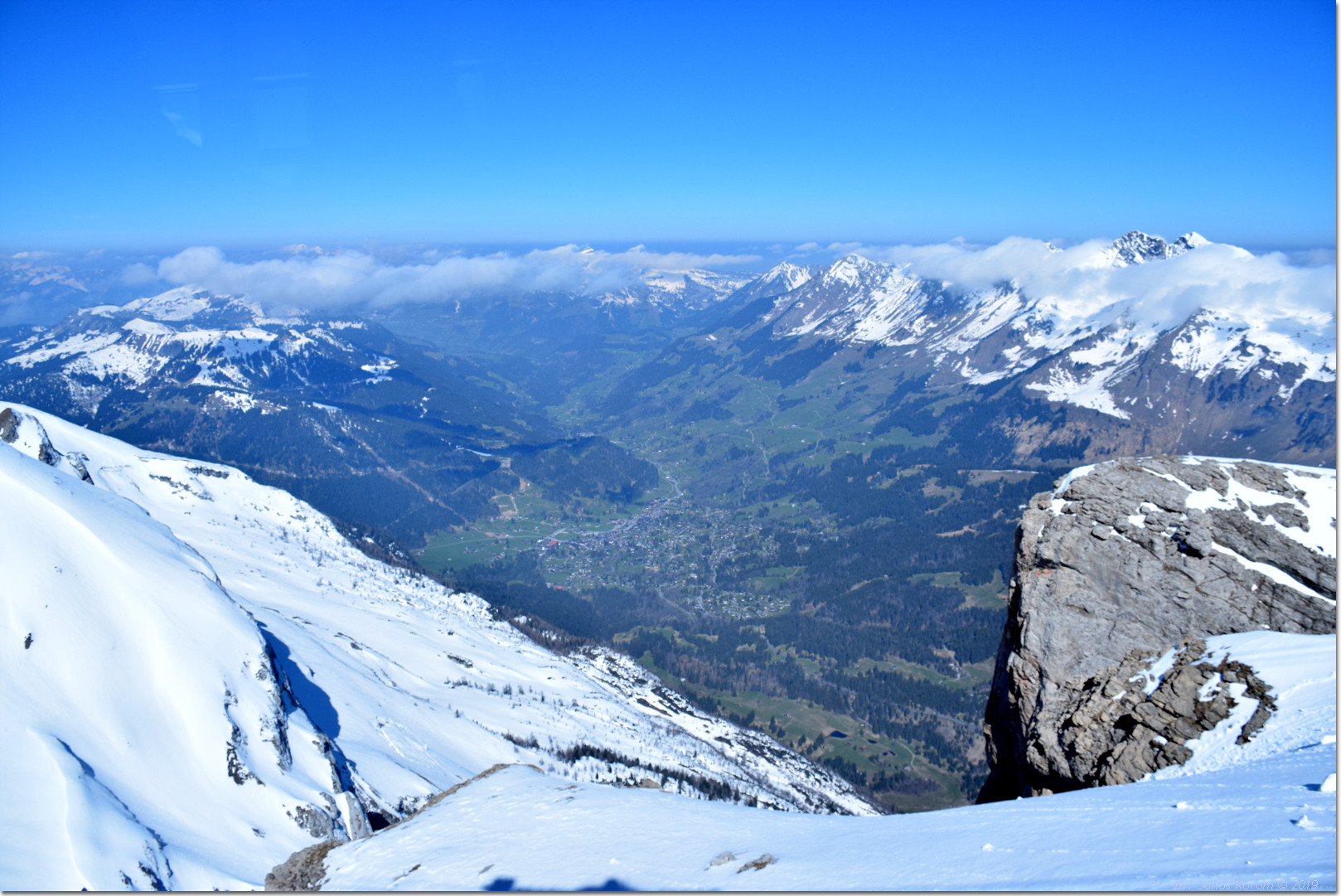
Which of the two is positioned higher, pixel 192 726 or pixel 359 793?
pixel 192 726

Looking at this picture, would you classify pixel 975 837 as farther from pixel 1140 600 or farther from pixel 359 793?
pixel 359 793

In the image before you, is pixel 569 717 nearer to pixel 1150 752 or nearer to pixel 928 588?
pixel 1150 752

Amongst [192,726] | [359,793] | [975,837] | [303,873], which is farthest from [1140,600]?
[359,793]

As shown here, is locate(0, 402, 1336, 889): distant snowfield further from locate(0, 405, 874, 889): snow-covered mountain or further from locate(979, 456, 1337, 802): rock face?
locate(979, 456, 1337, 802): rock face

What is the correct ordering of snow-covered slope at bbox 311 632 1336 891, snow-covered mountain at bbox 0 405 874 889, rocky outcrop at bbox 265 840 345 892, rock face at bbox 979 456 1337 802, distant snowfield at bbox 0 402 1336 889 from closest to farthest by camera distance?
snow-covered slope at bbox 311 632 1336 891 < distant snowfield at bbox 0 402 1336 889 < rocky outcrop at bbox 265 840 345 892 < rock face at bbox 979 456 1337 802 < snow-covered mountain at bbox 0 405 874 889

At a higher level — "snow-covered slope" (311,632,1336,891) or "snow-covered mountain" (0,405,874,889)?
"snow-covered slope" (311,632,1336,891)

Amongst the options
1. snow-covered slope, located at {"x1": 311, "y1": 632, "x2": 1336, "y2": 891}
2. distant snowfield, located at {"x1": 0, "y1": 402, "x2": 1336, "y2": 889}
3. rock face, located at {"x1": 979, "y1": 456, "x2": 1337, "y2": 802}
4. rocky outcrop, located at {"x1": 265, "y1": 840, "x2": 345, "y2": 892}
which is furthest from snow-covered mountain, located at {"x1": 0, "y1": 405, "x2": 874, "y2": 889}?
rock face, located at {"x1": 979, "y1": 456, "x2": 1337, "y2": 802}

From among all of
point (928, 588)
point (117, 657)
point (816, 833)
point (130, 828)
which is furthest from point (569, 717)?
point (928, 588)
